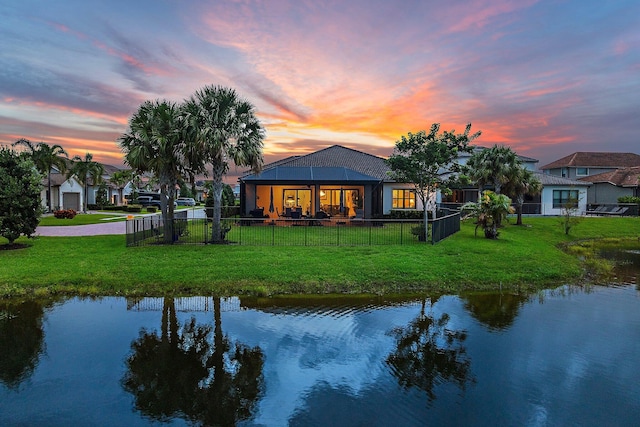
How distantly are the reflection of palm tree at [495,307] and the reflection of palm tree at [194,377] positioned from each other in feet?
18.5

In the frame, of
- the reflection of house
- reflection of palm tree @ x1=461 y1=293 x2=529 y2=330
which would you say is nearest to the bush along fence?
the reflection of house

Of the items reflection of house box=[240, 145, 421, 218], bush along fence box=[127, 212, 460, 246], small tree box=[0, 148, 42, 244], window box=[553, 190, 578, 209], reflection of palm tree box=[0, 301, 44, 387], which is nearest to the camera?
reflection of palm tree box=[0, 301, 44, 387]

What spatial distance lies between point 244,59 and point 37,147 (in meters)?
34.0

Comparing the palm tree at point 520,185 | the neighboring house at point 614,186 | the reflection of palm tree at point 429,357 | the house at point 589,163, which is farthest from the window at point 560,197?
the reflection of palm tree at point 429,357

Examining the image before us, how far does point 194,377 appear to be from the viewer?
635 cm

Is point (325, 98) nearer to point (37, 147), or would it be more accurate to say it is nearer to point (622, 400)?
point (622, 400)

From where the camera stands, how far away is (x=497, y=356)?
7.26 m

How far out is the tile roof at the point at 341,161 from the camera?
31.4 metres

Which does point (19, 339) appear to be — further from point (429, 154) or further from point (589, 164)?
point (589, 164)

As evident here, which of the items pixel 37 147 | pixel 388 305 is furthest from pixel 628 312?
pixel 37 147

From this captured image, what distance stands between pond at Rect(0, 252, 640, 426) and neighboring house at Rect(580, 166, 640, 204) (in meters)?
43.4

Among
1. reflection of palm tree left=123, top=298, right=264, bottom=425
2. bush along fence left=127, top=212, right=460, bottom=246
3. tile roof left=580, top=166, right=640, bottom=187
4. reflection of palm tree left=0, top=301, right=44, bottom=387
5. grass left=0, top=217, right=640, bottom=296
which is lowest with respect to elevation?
reflection of palm tree left=123, top=298, right=264, bottom=425

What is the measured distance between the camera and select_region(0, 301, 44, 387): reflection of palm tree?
6.52 metres

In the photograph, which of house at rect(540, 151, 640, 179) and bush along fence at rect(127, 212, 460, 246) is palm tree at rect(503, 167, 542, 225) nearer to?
bush along fence at rect(127, 212, 460, 246)
